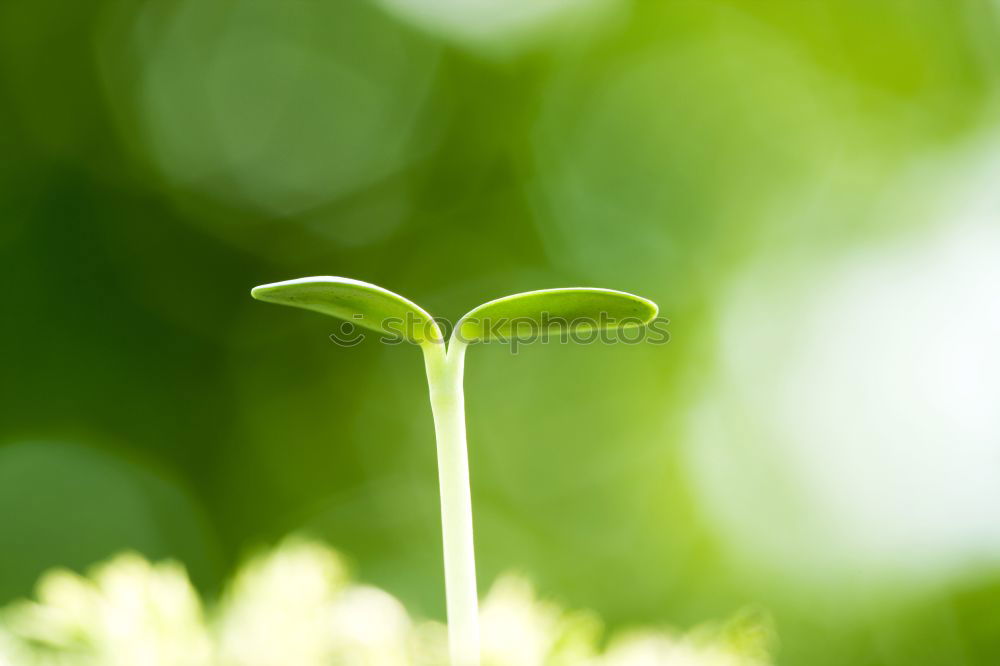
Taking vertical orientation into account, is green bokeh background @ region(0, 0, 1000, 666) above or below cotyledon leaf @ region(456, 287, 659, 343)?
above

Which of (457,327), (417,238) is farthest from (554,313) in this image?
(417,238)

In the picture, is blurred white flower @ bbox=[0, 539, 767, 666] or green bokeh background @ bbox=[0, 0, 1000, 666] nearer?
blurred white flower @ bbox=[0, 539, 767, 666]

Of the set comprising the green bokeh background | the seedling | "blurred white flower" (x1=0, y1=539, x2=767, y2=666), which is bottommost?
"blurred white flower" (x1=0, y1=539, x2=767, y2=666)

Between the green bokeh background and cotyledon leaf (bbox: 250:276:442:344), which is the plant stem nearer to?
cotyledon leaf (bbox: 250:276:442:344)

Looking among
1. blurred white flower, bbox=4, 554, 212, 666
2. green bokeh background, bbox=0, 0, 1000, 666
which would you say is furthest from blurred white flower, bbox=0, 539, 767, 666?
green bokeh background, bbox=0, 0, 1000, 666

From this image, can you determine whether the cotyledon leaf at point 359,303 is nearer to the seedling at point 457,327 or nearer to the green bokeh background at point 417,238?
the seedling at point 457,327

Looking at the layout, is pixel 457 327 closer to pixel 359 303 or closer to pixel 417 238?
pixel 359 303

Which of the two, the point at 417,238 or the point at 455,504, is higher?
the point at 417,238
